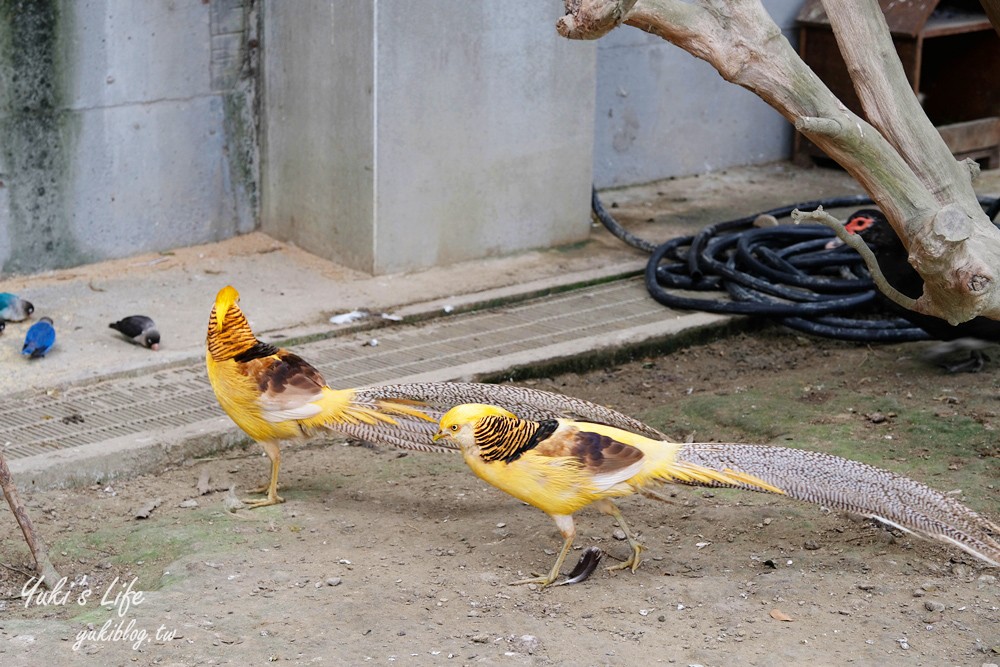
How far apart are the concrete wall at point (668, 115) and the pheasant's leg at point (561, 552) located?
5454 millimetres

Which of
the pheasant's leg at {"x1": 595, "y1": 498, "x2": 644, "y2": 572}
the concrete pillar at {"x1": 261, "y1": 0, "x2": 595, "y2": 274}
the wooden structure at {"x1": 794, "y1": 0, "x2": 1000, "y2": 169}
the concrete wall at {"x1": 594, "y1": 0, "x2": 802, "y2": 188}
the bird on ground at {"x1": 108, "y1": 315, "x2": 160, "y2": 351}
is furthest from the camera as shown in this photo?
the wooden structure at {"x1": 794, "y1": 0, "x2": 1000, "y2": 169}

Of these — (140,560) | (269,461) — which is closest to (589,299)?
(269,461)

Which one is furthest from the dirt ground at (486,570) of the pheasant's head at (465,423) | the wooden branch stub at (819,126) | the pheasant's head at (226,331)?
the wooden branch stub at (819,126)

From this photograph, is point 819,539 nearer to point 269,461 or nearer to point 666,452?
point 666,452

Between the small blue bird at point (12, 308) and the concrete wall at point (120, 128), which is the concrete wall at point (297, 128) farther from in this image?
the small blue bird at point (12, 308)

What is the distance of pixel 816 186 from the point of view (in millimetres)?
9906

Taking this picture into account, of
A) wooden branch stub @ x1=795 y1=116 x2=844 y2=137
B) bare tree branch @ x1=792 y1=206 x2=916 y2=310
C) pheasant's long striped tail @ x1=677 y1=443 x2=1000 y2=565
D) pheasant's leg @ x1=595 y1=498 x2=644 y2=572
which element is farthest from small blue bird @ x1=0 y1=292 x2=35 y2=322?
wooden branch stub @ x1=795 y1=116 x2=844 y2=137

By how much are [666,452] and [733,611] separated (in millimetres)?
571

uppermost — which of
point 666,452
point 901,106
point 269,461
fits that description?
point 901,106

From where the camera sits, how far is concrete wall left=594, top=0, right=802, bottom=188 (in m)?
9.53

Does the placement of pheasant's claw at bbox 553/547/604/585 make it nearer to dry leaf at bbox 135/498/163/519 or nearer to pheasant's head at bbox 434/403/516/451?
pheasant's head at bbox 434/403/516/451

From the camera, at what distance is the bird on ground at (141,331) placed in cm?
645

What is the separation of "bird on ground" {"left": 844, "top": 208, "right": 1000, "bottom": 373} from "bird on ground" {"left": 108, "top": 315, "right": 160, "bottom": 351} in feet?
11.3

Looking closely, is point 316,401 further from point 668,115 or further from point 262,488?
A: point 668,115
